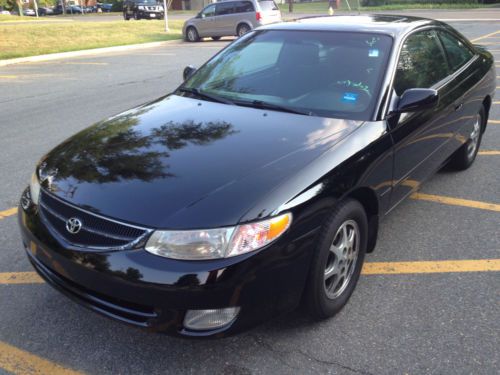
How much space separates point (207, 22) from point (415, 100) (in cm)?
1925

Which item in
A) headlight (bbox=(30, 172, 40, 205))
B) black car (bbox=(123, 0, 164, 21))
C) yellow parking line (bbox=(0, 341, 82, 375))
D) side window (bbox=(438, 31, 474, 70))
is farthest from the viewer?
black car (bbox=(123, 0, 164, 21))

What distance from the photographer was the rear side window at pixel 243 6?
20094 mm

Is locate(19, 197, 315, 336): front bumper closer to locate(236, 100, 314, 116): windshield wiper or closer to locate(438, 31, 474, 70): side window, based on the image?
locate(236, 100, 314, 116): windshield wiper

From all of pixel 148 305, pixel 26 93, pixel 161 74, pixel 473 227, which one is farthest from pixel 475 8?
pixel 148 305

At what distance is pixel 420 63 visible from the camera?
3.89 meters

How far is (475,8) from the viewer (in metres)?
35.2

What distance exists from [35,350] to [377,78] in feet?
8.69

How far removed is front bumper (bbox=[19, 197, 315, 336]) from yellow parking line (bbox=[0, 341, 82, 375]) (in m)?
0.36

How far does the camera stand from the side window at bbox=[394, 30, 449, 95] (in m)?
3.57

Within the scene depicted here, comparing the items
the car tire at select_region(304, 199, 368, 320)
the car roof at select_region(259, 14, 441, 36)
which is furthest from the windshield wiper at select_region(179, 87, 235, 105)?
the car tire at select_region(304, 199, 368, 320)

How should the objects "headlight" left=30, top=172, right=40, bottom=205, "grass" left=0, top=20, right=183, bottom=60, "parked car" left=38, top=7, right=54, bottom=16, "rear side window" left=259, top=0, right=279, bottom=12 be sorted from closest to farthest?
"headlight" left=30, top=172, right=40, bottom=205
"grass" left=0, top=20, right=183, bottom=60
"rear side window" left=259, top=0, right=279, bottom=12
"parked car" left=38, top=7, right=54, bottom=16

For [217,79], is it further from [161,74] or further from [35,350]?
[161,74]

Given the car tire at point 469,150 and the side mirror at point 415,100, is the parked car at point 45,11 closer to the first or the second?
the car tire at point 469,150

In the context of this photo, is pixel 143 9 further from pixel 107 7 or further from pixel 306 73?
pixel 306 73
